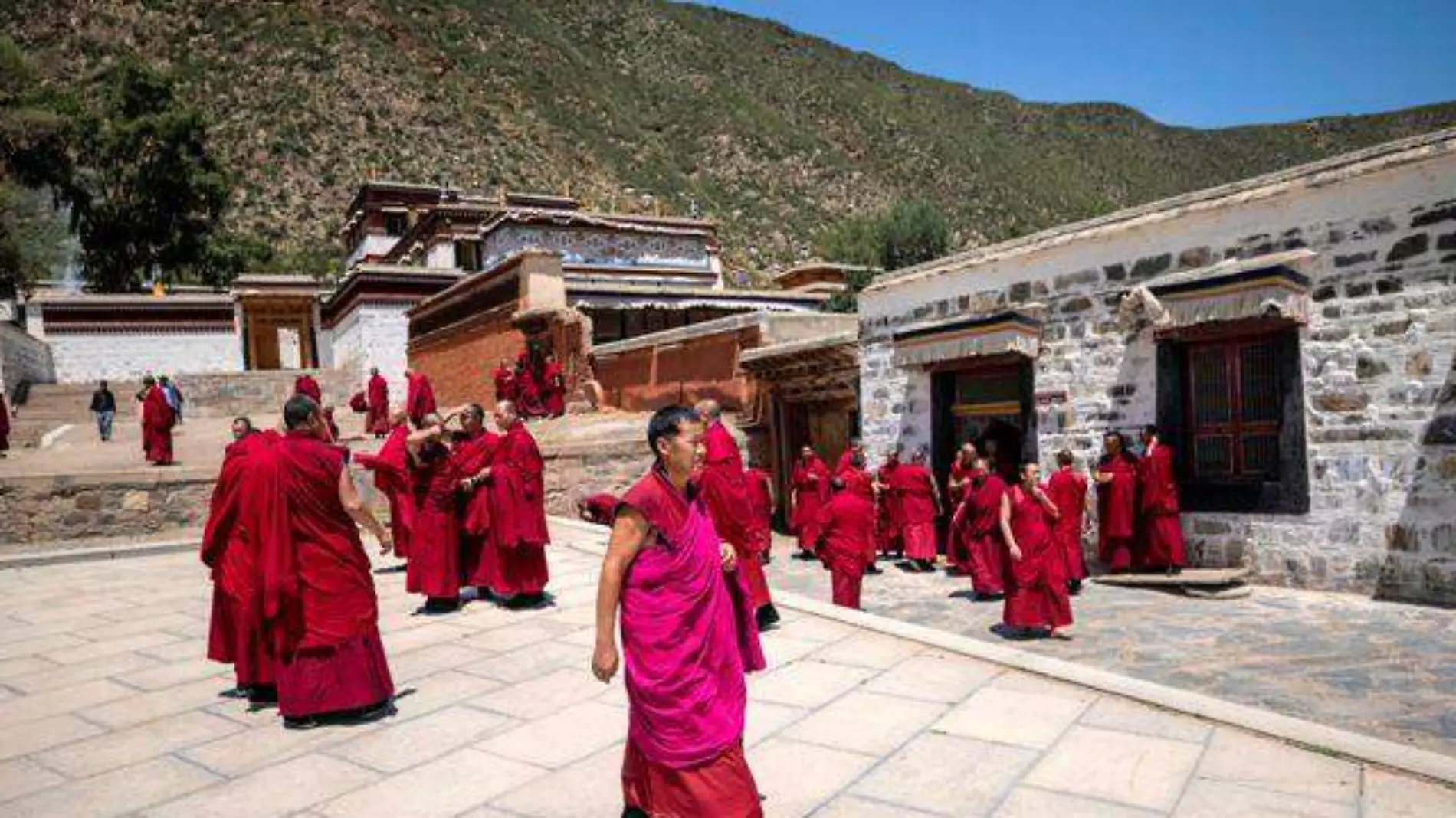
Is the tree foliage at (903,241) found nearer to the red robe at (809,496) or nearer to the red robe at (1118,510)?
the red robe at (809,496)

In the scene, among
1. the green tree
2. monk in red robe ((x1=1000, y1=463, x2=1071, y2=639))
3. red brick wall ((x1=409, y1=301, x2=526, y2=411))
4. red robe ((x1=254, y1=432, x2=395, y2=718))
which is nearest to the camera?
red robe ((x1=254, y1=432, x2=395, y2=718))

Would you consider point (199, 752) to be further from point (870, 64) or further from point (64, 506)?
point (870, 64)

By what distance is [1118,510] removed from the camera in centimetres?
923

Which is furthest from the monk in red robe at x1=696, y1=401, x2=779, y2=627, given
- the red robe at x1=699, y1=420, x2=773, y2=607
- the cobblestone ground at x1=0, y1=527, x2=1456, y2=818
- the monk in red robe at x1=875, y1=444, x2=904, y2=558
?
the monk in red robe at x1=875, y1=444, x2=904, y2=558

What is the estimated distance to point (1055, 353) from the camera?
1035 centimetres

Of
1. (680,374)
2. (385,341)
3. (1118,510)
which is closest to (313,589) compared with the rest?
(1118,510)

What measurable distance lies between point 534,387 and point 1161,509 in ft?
41.5

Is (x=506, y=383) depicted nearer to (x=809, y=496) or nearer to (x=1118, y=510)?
(x=809, y=496)

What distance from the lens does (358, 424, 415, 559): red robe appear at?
314 inches

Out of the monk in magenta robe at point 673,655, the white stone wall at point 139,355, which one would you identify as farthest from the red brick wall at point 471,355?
the monk in magenta robe at point 673,655

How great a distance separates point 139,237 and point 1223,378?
39855 millimetres

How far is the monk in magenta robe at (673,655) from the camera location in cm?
275

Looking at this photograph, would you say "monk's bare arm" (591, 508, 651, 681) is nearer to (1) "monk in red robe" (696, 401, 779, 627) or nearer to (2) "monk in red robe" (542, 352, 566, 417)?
(1) "monk in red robe" (696, 401, 779, 627)

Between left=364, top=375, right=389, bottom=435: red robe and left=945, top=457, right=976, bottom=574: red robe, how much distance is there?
40.9 ft
